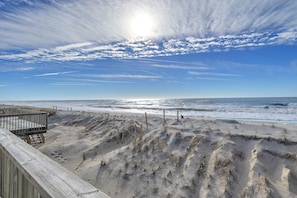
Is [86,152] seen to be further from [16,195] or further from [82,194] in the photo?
[82,194]

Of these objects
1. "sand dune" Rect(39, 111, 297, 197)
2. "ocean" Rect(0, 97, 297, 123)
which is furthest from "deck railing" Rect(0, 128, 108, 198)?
"ocean" Rect(0, 97, 297, 123)

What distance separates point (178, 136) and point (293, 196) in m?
6.37

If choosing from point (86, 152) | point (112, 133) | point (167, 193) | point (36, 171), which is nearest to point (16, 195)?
point (36, 171)

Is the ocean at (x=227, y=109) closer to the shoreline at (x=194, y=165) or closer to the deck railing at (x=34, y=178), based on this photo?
the shoreline at (x=194, y=165)

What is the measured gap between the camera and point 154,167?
35.6 feet

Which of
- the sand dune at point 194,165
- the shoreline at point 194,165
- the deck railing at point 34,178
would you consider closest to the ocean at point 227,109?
the shoreline at point 194,165

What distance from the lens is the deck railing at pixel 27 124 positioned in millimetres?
13413

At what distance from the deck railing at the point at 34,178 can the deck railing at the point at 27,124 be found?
11958 mm

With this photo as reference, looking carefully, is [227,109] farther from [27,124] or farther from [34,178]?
[34,178]

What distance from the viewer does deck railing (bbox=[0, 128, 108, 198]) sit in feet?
4.72

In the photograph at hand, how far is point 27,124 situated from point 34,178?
14.7 metres

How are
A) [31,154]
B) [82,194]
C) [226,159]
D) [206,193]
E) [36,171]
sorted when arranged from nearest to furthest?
[82,194] < [36,171] < [31,154] < [206,193] < [226,159]

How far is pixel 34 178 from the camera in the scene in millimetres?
1648

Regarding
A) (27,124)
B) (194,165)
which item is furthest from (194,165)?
(27,124)
